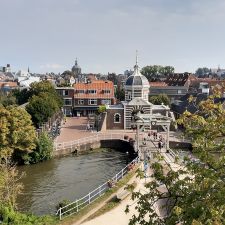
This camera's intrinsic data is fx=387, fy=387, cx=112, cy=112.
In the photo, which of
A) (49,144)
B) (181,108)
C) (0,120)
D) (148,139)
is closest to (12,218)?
(0,120)

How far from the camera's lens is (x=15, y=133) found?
38.9 m

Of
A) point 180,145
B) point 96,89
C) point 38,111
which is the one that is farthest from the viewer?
point 96,89

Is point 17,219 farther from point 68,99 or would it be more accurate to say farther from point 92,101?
point 68,99

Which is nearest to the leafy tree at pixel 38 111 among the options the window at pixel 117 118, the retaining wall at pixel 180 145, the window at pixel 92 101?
the window at pixel 117 118

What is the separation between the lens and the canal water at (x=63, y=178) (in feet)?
97.5

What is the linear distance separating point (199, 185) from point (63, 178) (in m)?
26.5

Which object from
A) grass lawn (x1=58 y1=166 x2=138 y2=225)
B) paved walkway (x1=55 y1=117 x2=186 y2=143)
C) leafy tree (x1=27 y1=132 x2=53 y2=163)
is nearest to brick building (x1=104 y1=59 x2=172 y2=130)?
paved walkway (x1=55 y1=117 x2=186 y2=143)

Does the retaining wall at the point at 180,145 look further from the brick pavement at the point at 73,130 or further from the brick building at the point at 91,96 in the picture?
the brick building at the point at 91,96

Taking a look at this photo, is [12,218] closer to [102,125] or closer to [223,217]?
[223,217]

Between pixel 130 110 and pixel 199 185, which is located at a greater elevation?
pixel 199 185

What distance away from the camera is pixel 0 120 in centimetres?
3856

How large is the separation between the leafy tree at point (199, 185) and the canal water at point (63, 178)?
653 inches

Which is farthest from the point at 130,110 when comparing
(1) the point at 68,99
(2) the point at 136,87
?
(1) the point at 68,99

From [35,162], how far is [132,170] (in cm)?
1340
